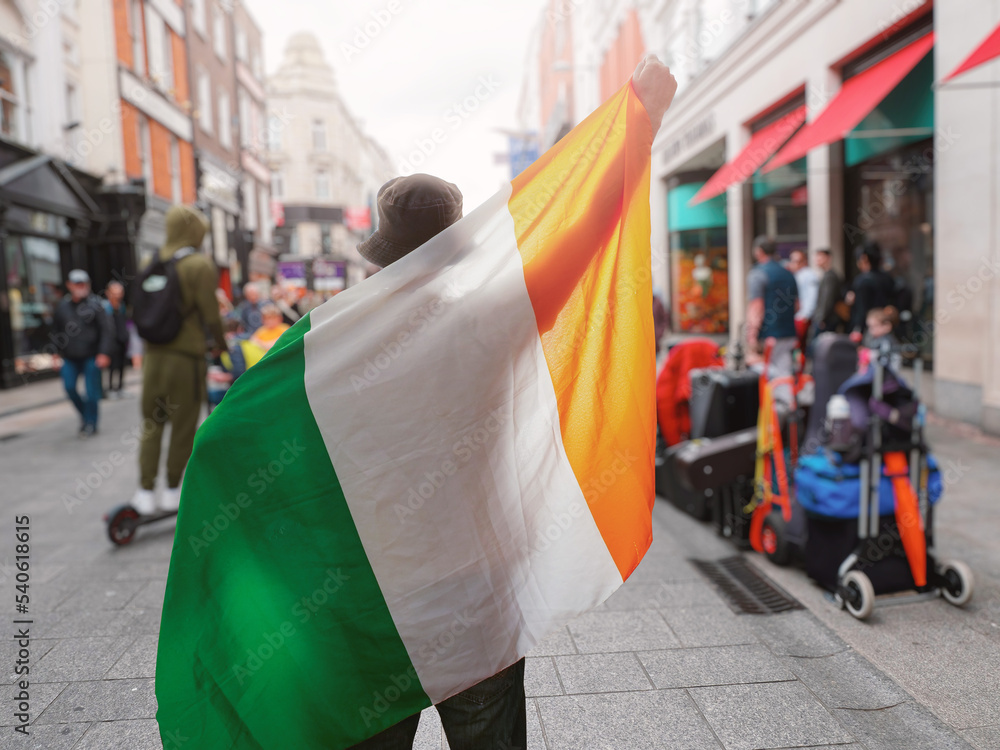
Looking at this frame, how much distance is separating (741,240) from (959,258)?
7.07m

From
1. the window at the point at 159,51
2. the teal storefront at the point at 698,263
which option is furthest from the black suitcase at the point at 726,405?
the window at the point at 159,51

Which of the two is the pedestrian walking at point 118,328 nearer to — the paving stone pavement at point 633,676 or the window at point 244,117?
the paving stone pavement at point 633,676

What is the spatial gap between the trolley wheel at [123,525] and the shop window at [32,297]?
10853 mm

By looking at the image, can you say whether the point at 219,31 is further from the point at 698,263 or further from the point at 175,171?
the point at 698,263

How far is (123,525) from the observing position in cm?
A: 467

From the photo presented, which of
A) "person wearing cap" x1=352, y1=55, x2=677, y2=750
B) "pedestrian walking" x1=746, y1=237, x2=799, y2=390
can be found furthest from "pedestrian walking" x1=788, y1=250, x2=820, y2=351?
"person wearing cap" x1=352, y1=55, x2=677, y2=750

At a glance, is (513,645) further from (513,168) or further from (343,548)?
(513,168)

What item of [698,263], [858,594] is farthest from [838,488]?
[698,263]

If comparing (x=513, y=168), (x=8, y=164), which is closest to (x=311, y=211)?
(x=513, y=168)

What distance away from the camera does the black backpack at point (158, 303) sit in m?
4.66

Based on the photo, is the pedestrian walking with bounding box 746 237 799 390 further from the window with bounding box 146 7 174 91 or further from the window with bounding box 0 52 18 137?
the window with bounding box 146 7 174 91

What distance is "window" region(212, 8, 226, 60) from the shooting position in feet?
90.1

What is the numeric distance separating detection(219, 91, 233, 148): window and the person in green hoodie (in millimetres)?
25345

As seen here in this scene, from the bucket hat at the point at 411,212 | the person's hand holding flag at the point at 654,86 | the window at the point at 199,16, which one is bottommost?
the bucket hat at the point at 411,212
